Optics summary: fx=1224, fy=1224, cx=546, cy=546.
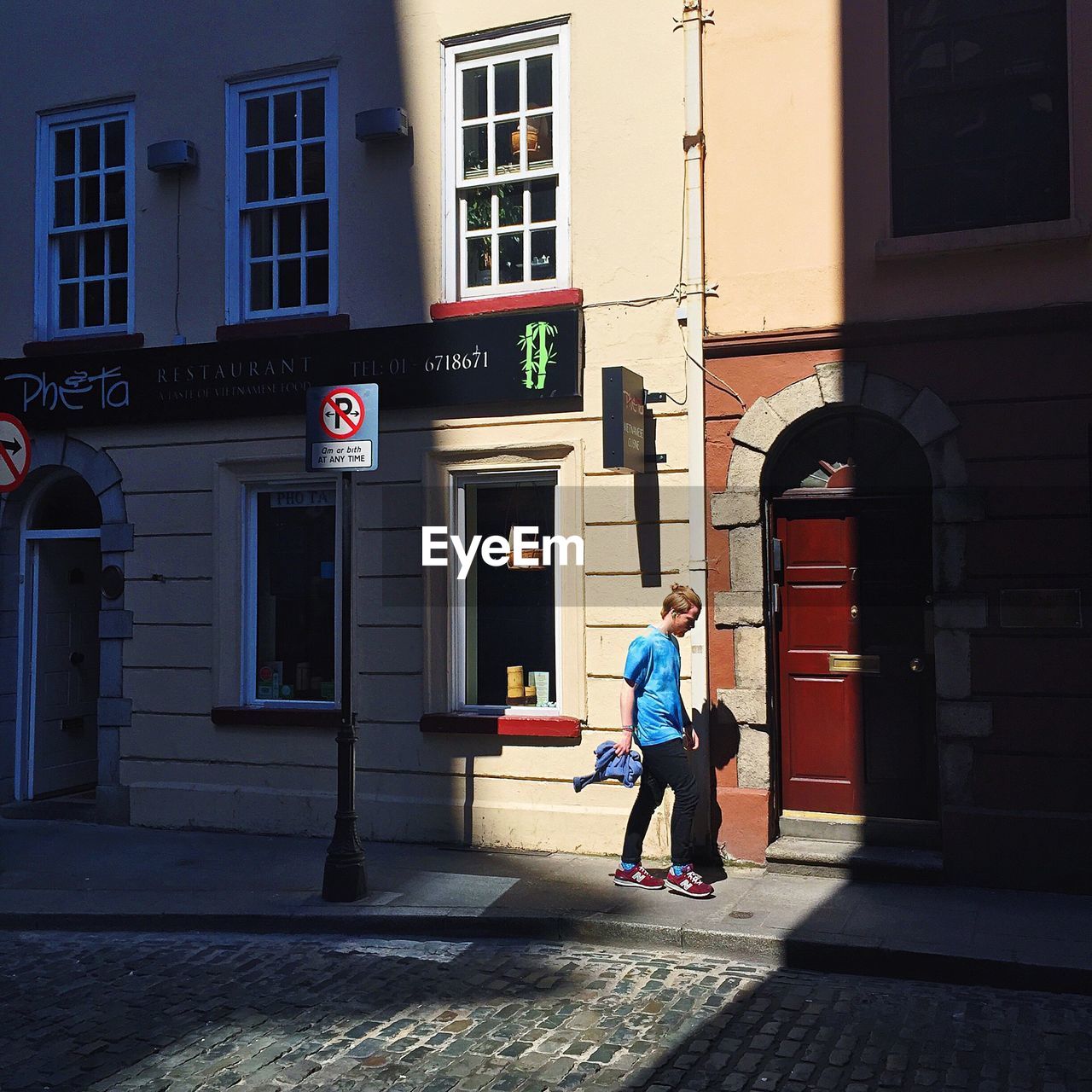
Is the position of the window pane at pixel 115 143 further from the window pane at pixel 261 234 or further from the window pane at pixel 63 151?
the window pane at pixel 261 234

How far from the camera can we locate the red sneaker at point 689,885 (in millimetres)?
7688

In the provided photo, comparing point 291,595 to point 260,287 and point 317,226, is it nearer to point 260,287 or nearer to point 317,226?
point 260,287

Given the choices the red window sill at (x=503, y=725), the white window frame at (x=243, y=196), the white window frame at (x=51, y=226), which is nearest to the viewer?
the red window sill at (x=503, y=725)

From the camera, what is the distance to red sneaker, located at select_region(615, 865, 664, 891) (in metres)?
7.98

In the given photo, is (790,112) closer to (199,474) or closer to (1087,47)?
(1087,47)

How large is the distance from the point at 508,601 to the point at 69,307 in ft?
16.5

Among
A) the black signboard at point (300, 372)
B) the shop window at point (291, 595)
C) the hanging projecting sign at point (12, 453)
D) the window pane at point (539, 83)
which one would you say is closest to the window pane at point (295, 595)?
the shop window at point (291, 595)

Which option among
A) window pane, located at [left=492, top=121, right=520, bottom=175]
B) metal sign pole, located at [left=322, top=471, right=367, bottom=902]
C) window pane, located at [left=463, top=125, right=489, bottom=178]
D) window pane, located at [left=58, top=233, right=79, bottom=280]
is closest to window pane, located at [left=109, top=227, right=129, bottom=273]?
window pane, located at [left=58, top=233, right=79, bottom=280]

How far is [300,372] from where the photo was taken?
995 centimetres

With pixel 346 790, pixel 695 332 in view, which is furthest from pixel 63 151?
pixel 346 790

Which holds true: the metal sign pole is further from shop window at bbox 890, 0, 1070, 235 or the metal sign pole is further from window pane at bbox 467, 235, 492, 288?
shop window at bbox 890, 0, 1070, 235

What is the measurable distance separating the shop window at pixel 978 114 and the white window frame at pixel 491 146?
244 centimetres

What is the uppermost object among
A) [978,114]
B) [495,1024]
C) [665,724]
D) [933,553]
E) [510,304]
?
[978,114]

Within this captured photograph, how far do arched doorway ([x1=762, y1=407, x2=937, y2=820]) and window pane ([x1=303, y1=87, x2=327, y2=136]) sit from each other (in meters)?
4.78
